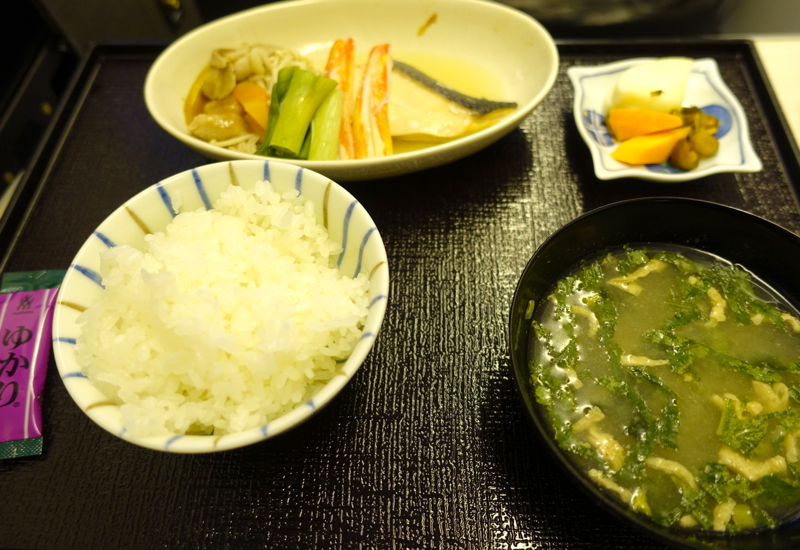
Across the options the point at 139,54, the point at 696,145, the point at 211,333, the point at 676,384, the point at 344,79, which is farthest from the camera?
the point at 139,54

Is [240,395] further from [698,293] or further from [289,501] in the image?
[698,293]

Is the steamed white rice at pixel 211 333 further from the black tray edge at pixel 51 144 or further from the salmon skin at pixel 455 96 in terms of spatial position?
the salmon skin at pixel 455 96

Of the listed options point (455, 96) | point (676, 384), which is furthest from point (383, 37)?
point (676, 384)

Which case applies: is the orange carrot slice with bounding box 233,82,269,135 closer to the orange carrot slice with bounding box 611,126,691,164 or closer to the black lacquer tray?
the black lacquer tray

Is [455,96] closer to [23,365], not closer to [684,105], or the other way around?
[684,105]

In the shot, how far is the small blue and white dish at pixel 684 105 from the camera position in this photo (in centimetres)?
171

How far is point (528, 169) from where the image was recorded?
6.37ft

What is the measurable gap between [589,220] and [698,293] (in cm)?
41

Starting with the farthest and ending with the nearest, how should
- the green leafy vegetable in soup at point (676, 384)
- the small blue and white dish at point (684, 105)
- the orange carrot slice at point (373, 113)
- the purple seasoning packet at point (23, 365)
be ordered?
the orange carrot slice at point (373, 113) → the small blue and white dish at point (684, 105) → the purple seasoning packet at point (23, 365) → the green leafy vegetable in soup at point (676, 384)

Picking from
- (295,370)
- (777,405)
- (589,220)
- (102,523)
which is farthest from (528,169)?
(102,523)

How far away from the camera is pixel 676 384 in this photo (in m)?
1.22

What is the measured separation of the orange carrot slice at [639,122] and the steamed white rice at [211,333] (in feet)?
4.48

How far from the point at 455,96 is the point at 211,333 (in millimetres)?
1597

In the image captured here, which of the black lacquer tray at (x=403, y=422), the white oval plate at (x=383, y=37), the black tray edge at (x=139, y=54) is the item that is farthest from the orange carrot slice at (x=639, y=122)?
the black tray edge at (x=139, y=54)
